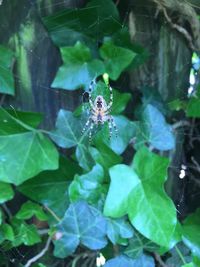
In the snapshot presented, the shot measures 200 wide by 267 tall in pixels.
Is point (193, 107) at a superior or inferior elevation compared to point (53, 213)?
superior

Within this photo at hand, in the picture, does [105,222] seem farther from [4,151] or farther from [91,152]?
[4,151]

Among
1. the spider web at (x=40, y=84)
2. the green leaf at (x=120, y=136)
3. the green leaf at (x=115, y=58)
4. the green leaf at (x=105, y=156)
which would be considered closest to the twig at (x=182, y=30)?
the spider web at (x=40, y=84)

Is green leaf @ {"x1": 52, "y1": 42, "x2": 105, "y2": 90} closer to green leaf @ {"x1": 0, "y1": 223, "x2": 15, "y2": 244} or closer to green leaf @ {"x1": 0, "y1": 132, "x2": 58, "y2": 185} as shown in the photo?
green leaf @ {"x1": 0, "y1": 132, "x2": 58, "y2": 185}

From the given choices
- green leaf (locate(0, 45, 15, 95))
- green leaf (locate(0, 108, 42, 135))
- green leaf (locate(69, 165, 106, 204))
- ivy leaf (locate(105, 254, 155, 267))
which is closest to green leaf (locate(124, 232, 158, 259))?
ivy leaf (locate(105, 254, 155, 267))

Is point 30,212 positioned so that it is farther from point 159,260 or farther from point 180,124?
point 180,124

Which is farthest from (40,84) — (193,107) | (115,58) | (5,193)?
(193,107)

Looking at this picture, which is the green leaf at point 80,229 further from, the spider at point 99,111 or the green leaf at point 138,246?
the spider at point 99,111
